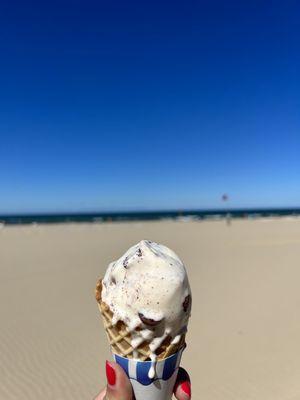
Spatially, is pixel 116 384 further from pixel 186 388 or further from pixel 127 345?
pixel 186 388

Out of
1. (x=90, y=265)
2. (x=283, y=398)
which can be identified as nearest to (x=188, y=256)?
(x=90, y=265)

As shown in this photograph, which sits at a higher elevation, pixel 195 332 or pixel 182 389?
pixel 182 389

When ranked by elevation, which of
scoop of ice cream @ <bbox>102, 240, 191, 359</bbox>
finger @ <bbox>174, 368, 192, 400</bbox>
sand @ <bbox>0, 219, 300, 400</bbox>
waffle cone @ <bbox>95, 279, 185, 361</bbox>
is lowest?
sand @ <bbox>0, 219, 300, 400</bbox>

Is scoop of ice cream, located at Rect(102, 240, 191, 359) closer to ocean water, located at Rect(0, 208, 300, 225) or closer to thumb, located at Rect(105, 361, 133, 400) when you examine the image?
thumb, located at Rect(105, 361, 133, 400)

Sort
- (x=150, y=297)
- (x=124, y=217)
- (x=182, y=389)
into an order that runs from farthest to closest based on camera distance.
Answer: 1. (x=124, y=217)
2. (x=182, y=389)
3. (x=150, y=297)

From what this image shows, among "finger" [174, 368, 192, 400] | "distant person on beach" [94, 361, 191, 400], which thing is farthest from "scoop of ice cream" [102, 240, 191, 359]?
"finger" [174, 368, 192, 400]

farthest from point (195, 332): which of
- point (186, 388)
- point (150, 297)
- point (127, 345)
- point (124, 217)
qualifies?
point (124, 217)

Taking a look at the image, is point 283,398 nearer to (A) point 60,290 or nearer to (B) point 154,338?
(B) point 154,338
